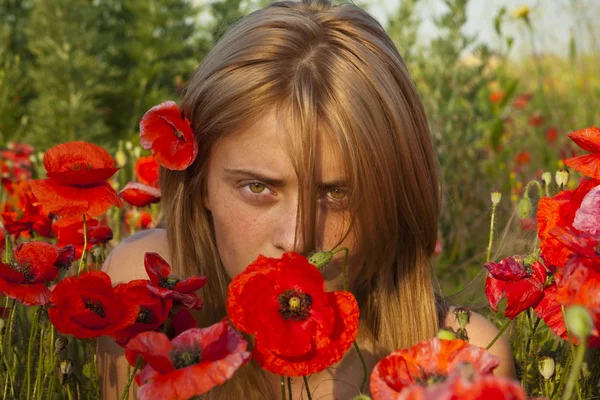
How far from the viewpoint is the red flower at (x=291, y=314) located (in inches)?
39.8

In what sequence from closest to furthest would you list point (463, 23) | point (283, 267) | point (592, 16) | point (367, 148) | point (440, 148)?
1. point (283, 267)
2. point (367, 148)
3. point (440, 148)
4. point (463, 23)
5. point (592, 16)

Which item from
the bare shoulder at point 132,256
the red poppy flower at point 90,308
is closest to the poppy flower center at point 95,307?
the red poppy flower at point 90,308

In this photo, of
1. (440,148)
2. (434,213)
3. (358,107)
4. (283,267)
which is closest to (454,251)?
(440,148)

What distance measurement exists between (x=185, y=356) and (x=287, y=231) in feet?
2.02

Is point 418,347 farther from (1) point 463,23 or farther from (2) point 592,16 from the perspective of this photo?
(2) point 592,16

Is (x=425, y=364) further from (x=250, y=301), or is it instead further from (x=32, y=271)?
(x=32, y=271)

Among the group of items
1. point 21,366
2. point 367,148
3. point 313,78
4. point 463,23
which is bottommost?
point 21,366

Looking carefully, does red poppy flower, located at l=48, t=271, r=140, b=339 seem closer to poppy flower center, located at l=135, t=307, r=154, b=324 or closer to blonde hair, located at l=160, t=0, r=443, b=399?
poppy flower center, located at l=135, t=307, r=154, b=324

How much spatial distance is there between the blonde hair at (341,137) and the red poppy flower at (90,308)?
1.47ft

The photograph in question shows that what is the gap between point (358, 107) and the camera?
1.67 m

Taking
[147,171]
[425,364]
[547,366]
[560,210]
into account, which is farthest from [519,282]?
[147,171]

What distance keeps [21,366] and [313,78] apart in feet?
2.67

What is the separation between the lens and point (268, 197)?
1585 mm

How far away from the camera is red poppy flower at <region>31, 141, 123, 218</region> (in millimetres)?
1322
